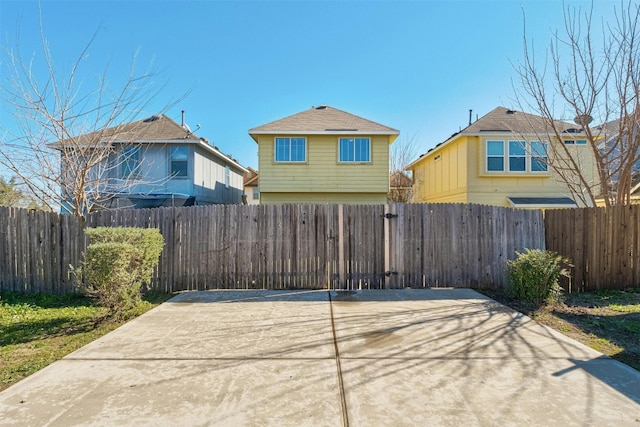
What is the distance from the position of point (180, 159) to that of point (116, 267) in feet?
32.8

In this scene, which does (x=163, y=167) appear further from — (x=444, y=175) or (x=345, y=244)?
(x=444, y=175)

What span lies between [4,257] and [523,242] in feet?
34.7

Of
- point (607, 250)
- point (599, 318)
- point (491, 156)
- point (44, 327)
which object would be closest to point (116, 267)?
point (44, 327)

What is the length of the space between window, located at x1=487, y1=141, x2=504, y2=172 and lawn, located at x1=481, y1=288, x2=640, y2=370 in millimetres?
8053

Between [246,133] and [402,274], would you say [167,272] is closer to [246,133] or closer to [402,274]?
[402,274]

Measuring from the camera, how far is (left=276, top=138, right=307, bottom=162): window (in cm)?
1399

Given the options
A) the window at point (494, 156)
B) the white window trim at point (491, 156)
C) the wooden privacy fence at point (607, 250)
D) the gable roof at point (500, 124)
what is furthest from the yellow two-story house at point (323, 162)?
the wooden privacy fence at point (607, 250)

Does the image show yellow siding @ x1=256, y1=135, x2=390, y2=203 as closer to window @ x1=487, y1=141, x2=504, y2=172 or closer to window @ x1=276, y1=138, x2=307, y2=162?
window @ x1=276, y1=138, x2=307, y2=162

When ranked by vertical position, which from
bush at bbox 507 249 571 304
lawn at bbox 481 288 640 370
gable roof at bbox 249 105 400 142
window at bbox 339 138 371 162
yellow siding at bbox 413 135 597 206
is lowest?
lawn at bbox 481 288 640 370

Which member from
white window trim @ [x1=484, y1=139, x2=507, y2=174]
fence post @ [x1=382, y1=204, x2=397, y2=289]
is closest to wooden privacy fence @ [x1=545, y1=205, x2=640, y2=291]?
fence post @ [x1=382, y1=204, x2=397, y2=289]

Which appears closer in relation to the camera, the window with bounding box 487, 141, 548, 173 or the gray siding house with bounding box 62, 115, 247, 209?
the gray siding house with bounding box 62, 115, 247, 209

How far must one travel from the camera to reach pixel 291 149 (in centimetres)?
1400

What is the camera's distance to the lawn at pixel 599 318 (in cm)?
412

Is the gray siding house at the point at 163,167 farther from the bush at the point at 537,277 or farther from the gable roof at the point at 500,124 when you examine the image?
the bush at the point at 537,277
